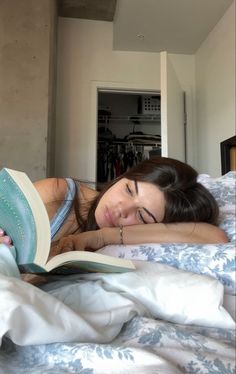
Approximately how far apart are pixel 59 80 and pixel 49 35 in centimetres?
54

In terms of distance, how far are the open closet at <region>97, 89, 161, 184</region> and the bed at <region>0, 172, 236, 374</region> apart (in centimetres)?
247

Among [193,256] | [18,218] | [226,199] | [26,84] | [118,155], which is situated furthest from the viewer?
[118,155]

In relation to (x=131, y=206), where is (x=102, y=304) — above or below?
below

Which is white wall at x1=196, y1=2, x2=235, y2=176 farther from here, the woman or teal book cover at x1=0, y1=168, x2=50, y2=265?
teal book cover at x1=0, y1=168, x2=50, y2=265

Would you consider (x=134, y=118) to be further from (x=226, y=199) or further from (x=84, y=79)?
(x=226, y=199)

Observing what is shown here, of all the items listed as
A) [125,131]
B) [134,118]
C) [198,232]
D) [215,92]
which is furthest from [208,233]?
[125,131]

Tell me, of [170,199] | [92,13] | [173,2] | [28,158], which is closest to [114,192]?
[170,199]

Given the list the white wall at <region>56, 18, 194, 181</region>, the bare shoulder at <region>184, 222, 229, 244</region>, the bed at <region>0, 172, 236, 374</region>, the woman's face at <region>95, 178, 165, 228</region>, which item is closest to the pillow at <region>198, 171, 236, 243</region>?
the bare shoulder at <region>184, 222, 229, 244</region>

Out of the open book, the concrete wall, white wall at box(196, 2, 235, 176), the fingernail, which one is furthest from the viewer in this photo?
white wall at box(196, 2, 235, 176)

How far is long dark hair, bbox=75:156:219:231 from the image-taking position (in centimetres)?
93

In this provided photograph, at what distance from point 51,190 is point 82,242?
0.24 metres

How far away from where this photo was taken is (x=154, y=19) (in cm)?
258

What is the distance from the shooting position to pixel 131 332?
1.48 feet

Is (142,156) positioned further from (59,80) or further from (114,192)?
(114,192)
